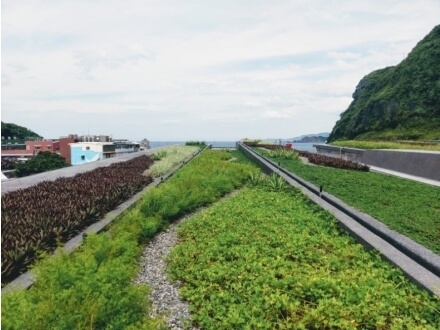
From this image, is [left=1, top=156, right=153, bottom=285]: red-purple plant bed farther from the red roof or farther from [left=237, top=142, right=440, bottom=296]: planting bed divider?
the red roof

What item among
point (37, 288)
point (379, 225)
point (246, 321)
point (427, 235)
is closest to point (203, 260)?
point (246, 321)

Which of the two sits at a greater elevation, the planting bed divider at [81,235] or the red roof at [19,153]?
the planting bed divider at [81,235]

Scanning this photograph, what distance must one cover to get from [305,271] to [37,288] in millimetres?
3418

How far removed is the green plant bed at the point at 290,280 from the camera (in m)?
4.15

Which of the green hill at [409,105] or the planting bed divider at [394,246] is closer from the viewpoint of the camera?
the planting bed divider at [394,246]

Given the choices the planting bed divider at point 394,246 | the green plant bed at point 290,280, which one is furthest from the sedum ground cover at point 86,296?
the planting bed divider at point 394,246

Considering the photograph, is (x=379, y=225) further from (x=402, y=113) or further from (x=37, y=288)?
(x=402, y=113)

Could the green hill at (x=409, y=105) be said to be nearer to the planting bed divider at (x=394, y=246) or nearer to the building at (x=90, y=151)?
the planting bed divider at (x=394, y=246)

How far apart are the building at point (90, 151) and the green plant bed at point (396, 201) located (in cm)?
6432

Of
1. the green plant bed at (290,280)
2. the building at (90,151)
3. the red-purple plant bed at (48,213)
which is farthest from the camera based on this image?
the building at (90,151)

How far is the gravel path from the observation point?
455 cm

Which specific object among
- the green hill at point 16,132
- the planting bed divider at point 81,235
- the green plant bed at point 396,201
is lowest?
the planting bed divider at point 81,235

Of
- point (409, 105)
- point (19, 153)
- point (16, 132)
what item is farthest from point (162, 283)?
point (16, 132)

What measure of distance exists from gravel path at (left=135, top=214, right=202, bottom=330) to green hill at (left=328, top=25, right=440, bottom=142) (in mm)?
43567
